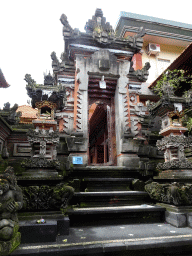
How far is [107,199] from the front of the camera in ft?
17.0

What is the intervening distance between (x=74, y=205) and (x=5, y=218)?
2.22 metres

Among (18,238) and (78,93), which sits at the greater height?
(78,93)

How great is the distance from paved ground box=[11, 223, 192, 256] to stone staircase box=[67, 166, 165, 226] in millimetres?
449

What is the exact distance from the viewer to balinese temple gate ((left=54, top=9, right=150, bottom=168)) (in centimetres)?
753

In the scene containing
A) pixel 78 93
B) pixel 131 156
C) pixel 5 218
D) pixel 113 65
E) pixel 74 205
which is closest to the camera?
pixel 5 218

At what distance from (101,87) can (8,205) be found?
6.26 m

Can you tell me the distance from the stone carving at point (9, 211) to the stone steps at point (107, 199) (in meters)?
2.04

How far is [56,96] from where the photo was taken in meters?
5.41

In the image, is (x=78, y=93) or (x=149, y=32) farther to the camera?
(x=149, y=32)

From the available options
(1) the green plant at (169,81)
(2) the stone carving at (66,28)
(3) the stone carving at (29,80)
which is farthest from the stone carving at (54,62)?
(1) the green plant at (169,81)

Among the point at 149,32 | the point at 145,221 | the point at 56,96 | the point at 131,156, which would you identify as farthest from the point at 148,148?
the point at 149,32

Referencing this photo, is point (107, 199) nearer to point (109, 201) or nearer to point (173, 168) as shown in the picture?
point (109, 201)

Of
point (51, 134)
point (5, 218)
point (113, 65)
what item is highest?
point (113, 65)

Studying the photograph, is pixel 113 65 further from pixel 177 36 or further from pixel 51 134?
pixel 177 36
